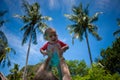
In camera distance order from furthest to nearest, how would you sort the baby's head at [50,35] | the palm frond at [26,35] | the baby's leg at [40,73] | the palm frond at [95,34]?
1. the palm frond at [95,34]
2. the palm frond at [26,35]
3. the baby's head at [50,35]
4. the baby's leg at [40,73]

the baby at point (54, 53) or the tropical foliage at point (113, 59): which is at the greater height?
the tropical foliage at point (113, 59)

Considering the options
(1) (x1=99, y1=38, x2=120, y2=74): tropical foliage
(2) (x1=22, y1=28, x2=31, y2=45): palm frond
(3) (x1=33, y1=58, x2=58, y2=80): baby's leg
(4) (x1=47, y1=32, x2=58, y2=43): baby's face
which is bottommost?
(3) (x1=33, y1=58, x2=58, y2=80): baby's leg

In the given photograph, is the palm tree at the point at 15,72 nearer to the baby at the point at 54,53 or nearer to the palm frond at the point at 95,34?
the palm frond at the point at 95,34

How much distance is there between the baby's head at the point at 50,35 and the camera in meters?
3.23

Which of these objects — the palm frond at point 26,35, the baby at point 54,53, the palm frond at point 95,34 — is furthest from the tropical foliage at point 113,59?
the baby at point 54,53

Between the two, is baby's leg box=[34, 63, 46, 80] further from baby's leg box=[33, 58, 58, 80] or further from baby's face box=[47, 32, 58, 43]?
baby's face box=[47, 32, 58, 43]

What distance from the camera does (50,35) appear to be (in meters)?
3.25

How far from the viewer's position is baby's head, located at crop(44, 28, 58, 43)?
323 centimetres

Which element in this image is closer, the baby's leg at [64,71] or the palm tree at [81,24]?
the baby's leg at [64,71]

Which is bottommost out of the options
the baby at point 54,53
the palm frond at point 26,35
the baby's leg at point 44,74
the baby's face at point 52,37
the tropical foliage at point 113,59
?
the baby's leg at point 44,74

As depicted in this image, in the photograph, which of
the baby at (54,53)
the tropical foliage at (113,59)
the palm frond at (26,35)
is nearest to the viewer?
the baby at (54,53)

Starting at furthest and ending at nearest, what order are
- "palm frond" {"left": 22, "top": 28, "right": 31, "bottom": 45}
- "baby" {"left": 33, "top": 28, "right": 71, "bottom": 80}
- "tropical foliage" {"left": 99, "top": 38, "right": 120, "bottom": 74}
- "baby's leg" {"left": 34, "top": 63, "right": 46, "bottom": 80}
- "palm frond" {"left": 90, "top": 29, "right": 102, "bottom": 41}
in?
"palm frond" {"left": 90, "top": 29, "right": 102, "bottom": 41}, "palm frond" {"left": 22, "top": 28, "right": 31, "bottom": 45}, "tropical foliage" {"left": 99, "top": 38, "right": 120, "bottom": 74}, "baby" {"left": 33, "top": 28, "right": 71, "bottom": 80}, "baby's leg" {"left": 34, "top": 63, "right": 46, "bottom": 80}

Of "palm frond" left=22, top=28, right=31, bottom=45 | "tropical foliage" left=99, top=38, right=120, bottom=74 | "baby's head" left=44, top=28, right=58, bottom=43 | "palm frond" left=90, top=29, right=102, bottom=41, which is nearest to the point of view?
"baby's head" left=44, top=28, right=58, bottom=43

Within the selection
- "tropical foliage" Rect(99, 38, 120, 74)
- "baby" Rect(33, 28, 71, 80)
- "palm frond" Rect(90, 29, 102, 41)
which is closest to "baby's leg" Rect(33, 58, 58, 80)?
"baby" Rect(33, 28, 71, 80)
